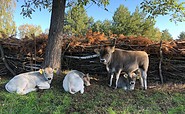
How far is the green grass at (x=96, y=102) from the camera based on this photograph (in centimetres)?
442

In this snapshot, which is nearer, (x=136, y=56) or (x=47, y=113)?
(x=47, y=113)

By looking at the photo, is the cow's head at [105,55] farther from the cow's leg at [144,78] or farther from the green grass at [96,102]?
the cow's leg at [144,78]

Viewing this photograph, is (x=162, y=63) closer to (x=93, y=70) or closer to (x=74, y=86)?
(x=93, y=70)

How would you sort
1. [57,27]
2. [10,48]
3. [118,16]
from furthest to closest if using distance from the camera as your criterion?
[118,16], [10,48], [57,27]

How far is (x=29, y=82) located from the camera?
5613 millimetres

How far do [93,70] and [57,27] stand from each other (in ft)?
6.55

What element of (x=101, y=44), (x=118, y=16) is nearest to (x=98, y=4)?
(x=101, y=44)

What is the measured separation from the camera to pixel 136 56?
5.93 m

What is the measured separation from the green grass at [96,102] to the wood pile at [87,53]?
50.1 inches

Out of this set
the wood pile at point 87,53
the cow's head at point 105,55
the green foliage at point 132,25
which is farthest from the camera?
the green foliage at point 132,25

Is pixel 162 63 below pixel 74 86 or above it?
above

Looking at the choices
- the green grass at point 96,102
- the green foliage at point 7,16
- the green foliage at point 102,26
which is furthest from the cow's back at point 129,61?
the green foliage at point 102,26

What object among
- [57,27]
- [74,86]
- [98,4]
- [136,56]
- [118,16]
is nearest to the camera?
[74,86]

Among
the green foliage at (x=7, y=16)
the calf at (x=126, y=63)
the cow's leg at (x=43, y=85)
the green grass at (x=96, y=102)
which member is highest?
the green foliage at (x=7, y=16)
